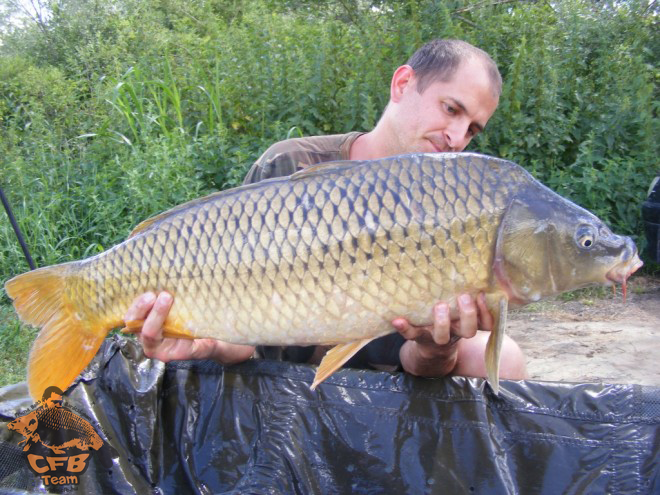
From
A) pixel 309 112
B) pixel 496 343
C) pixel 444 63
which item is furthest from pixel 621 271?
pixel 309 112

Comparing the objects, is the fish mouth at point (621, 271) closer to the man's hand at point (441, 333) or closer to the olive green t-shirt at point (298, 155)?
the man's hand at point (441, 333)

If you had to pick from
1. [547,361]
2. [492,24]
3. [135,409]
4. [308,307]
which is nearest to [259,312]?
[308,307]

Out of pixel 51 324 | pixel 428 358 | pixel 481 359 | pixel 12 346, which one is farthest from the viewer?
pixel 12 346

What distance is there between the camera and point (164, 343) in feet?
5.98

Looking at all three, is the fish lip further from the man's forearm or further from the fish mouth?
the man's forearm

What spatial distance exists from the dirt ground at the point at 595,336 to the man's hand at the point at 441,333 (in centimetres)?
94

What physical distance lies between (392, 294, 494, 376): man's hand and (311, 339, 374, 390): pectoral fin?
0.11 m

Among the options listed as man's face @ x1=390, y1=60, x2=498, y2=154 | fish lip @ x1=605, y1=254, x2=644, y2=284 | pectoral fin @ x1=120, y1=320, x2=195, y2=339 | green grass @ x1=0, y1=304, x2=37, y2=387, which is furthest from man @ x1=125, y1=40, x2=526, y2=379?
green grass @ x1=0, y1=304, x2=37, y2=387

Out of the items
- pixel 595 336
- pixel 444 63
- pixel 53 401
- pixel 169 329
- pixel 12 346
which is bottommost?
pixel 595 336

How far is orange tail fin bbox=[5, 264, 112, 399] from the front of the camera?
66.8 inches

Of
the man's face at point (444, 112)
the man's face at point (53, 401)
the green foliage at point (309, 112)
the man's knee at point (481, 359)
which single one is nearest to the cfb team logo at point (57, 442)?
the man's face at point (53, 401)

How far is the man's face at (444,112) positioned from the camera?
2125 millimetres

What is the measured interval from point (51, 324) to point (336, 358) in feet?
2.34

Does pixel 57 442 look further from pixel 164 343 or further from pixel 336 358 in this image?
pixel 336 358
